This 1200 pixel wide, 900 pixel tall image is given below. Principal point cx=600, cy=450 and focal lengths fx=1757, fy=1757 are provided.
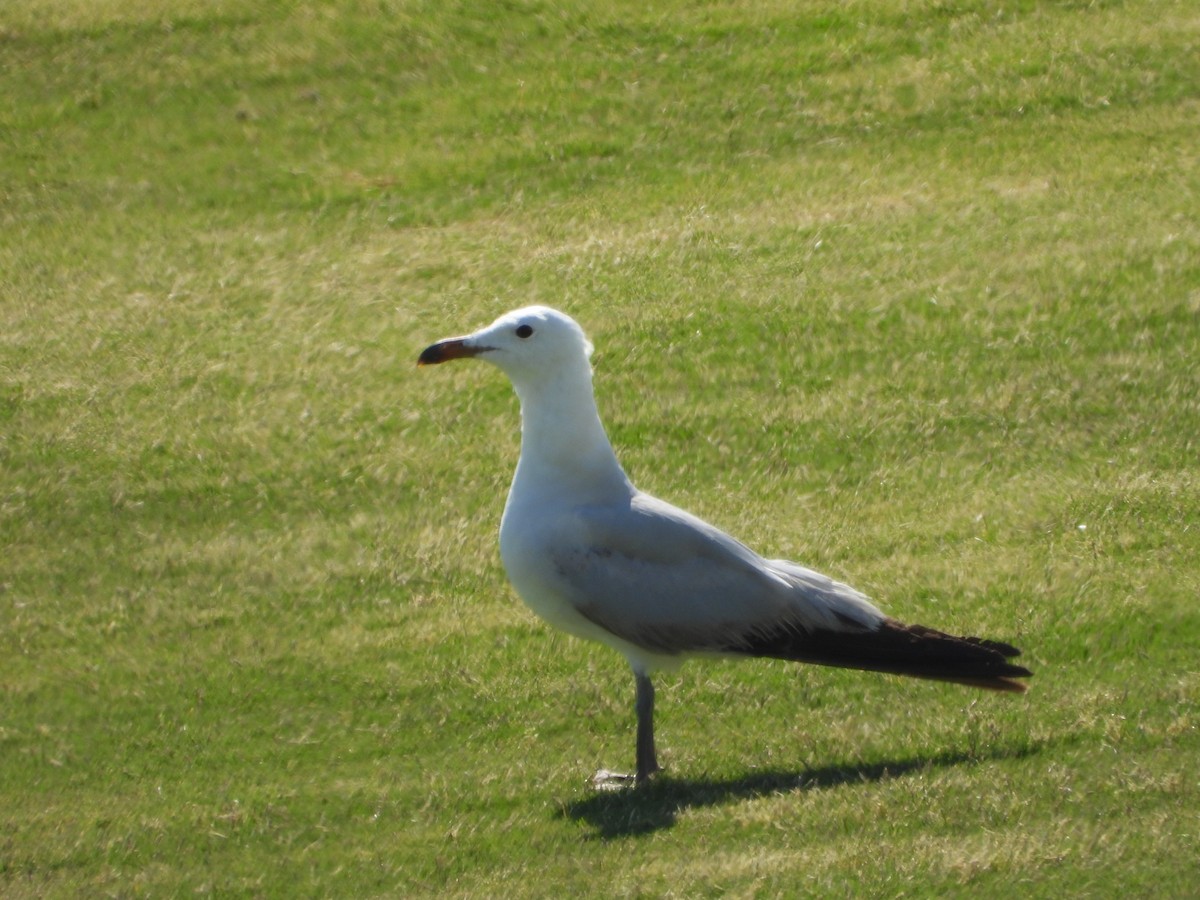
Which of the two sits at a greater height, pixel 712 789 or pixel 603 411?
pixel 603 411

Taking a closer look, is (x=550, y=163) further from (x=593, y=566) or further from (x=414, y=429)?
(x=593, y=566)

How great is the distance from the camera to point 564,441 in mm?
7289

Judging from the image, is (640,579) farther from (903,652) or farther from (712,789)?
(903,652)

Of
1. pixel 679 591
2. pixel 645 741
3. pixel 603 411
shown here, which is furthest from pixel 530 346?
pixel 603 411

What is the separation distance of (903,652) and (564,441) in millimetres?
1627

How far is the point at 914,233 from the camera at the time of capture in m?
12.5

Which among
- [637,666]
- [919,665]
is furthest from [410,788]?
[919,665]

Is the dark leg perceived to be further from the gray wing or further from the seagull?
the gray wing

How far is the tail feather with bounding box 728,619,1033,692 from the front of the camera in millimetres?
6801

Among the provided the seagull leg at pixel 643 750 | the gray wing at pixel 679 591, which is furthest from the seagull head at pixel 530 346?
the seagull leg at pixel 643 750

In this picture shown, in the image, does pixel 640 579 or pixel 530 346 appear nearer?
pixel 640 579

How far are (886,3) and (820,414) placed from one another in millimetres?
5953

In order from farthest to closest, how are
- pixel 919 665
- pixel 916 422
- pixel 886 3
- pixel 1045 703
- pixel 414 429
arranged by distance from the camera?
pixel 886 3, pixel 414 429, pixel 916 422, pixel 1045 703, pixel 919 665

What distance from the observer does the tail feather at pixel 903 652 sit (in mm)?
6801
